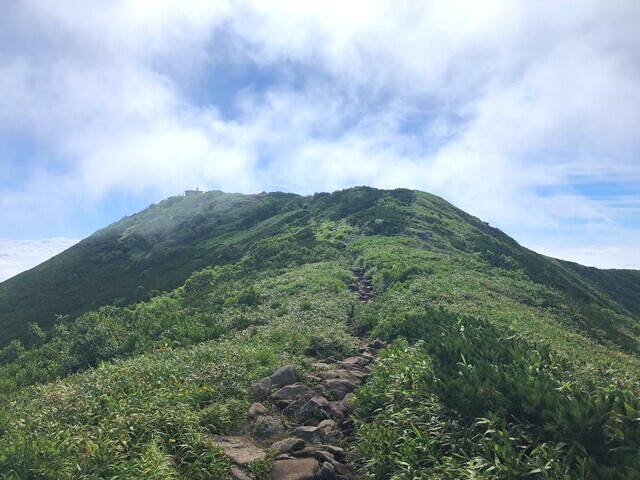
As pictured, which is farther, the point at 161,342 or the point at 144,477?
the point at 161,342

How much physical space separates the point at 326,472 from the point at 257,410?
2610 mm

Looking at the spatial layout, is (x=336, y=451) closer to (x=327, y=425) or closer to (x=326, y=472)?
(x=326, y=472)

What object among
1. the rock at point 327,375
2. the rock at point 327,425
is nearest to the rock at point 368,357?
the rock at point 327,375

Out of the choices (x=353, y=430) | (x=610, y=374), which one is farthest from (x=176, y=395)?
(x=610, y=374)

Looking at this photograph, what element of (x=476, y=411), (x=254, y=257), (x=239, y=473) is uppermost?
(x=254, y=257)

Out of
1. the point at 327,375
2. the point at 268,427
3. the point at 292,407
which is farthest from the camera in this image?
the point at 327,375

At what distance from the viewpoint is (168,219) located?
276ft

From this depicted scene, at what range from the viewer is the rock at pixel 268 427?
360 inches

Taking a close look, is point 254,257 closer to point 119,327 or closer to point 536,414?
point 119,327

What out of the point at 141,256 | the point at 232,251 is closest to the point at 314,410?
the point at 232,251

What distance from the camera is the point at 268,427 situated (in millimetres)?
9289

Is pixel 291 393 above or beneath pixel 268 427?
above

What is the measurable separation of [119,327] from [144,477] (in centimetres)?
1971

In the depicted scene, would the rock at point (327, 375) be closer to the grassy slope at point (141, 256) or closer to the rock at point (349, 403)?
the rock at point (349, 403)
